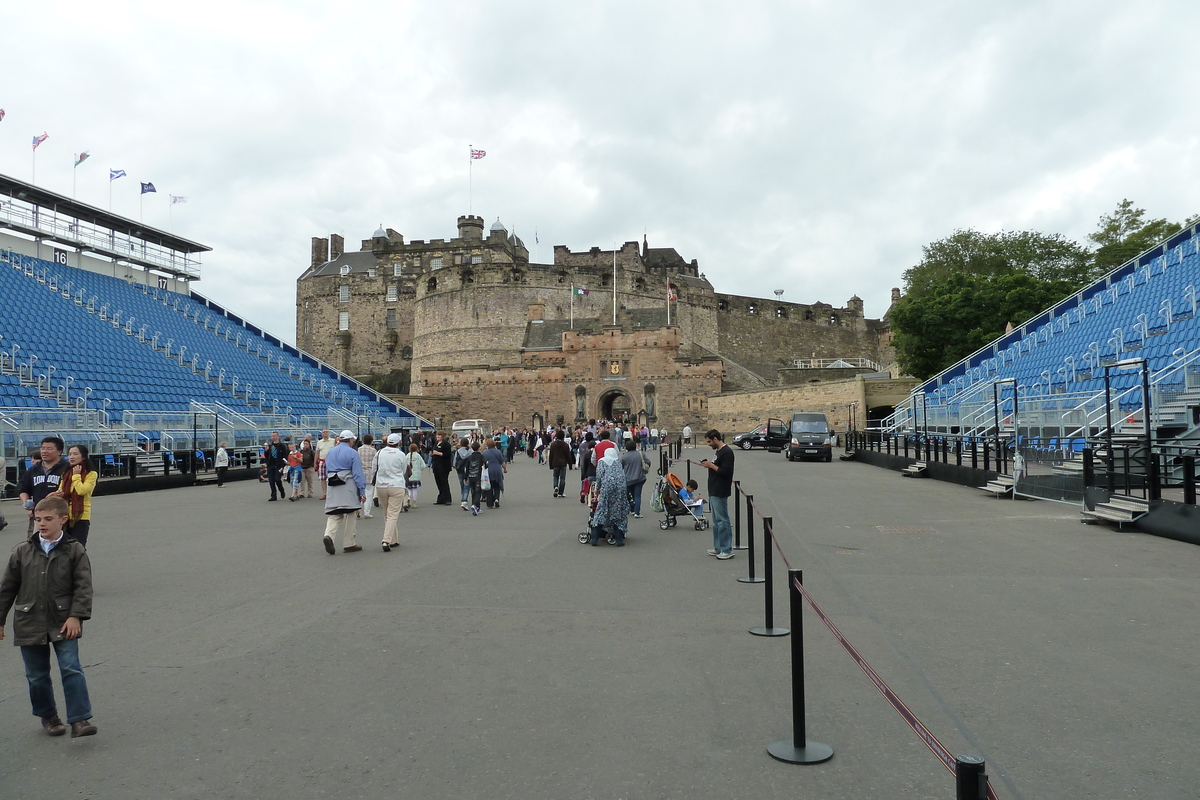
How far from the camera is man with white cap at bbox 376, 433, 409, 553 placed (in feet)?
29.8

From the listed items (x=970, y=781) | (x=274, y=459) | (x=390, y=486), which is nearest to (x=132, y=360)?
(x=274, y=459)

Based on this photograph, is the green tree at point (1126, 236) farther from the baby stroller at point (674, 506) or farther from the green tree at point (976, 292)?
the baby stroller at point (674, 506)

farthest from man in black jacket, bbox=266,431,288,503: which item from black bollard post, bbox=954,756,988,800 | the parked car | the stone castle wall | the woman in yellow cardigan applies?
the stone castle wall

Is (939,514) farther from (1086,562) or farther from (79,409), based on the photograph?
(79,409)

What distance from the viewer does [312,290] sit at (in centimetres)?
7025

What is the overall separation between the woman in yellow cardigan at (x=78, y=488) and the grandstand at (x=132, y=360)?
11.4m

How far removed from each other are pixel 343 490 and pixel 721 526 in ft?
13.7

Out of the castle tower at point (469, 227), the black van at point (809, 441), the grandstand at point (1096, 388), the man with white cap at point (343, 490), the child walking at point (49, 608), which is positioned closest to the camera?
the child walking at point (49, 608)

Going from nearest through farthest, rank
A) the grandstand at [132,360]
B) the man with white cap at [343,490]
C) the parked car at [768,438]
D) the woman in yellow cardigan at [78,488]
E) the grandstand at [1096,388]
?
the woman in yellow cardigan at [78,488]
the man with white cap at [343,490]
the grandstand at [1096,388]
the grandstand at [132,360]
the parked car at [768,438]

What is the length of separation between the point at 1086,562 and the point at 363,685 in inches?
275

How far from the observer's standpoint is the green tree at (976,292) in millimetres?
38000

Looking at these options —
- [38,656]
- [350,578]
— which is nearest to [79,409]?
[350,578]

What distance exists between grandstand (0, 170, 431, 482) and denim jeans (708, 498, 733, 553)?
569 inches

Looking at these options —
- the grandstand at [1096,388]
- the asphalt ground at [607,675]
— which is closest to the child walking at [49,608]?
the asphalt ground at [607,675]
